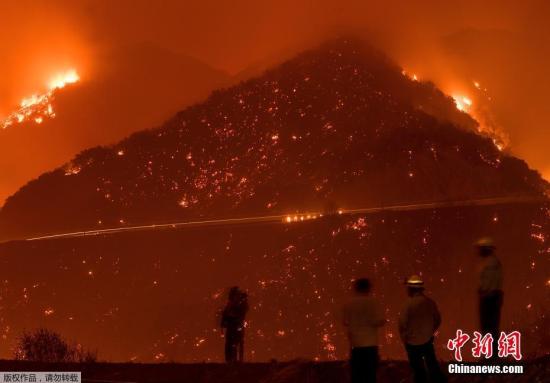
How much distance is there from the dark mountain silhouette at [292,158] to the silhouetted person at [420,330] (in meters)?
24.4

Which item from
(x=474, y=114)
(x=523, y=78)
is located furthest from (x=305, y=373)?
(x=523, y=78)

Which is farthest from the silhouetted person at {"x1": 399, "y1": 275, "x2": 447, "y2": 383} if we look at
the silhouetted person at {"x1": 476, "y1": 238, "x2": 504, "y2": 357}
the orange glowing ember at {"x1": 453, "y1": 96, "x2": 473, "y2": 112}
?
the orange glowing ember at {"x1": 453, "y1": 96, "x2": 473, "y2": 112}

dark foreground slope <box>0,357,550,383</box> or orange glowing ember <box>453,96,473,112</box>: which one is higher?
orange glowing ember <box>453,96,473,112</box>

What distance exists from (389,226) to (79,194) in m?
19.4

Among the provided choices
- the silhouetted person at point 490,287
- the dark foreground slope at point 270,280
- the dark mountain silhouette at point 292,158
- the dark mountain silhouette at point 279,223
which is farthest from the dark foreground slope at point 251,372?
the dark mountain silhouette at point 292,158

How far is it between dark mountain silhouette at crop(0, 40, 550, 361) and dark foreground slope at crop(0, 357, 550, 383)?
40.2ft

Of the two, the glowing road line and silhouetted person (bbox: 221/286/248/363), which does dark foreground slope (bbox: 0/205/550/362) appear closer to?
the glowing road line

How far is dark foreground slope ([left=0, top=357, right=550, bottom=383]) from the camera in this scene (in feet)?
31.8

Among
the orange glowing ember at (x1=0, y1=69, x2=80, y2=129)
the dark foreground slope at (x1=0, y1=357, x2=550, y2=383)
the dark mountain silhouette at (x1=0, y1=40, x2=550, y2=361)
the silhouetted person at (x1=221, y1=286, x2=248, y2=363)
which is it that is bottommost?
the dark foreground slope at (x1=0, y1=357, x2=550, y2=383)

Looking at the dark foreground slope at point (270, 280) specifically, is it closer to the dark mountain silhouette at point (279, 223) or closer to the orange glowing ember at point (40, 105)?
the dark mountain silhouette at point (279, 223)

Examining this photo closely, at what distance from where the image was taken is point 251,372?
12.6 m

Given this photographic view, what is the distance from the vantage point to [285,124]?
127 ft

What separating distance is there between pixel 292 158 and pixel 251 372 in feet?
81.4

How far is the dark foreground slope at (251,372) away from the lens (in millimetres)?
9688
